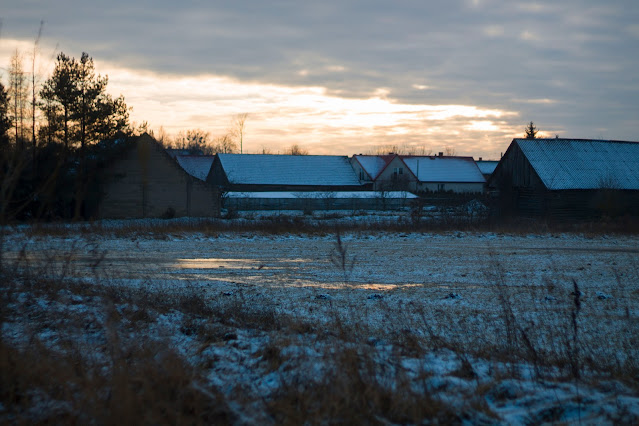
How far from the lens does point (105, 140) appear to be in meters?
37.5

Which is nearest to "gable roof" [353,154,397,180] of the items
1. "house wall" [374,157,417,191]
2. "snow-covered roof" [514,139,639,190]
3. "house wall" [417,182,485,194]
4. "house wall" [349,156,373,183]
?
"house wall" [349,156,373,183]

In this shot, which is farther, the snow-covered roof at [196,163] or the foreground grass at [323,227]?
the snow-covered roof at [196,163]

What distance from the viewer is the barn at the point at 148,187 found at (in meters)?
38.6

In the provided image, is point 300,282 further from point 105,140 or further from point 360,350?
point 105,140

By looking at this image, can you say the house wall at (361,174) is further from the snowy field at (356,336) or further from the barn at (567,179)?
the snowy field at (356,336)

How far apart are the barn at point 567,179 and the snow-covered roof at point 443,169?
38030 mm

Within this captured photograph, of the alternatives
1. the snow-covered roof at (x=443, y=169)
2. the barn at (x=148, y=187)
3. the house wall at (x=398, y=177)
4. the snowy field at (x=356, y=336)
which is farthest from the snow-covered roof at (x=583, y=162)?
the snow-covered roof at (x=443, y=169)

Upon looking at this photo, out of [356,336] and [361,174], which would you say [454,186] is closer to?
[361,174]

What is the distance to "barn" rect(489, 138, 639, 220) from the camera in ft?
125

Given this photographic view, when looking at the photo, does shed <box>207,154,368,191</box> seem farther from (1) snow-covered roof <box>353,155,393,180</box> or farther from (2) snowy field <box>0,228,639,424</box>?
(2) snowy field <box>0,228,639,424</box>

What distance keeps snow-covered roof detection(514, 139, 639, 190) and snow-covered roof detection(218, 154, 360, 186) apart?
31.0 metres

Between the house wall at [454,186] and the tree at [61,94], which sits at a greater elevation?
the tree at [61,94]

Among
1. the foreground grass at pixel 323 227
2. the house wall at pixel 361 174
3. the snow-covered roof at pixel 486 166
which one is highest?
the snow-covered roof at pixel 486 166

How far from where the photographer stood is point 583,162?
135 feet
